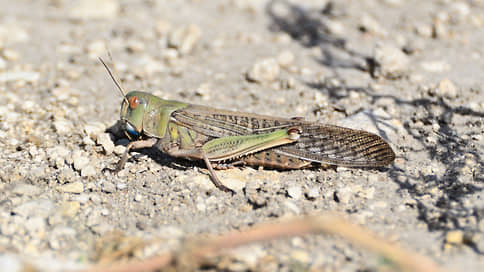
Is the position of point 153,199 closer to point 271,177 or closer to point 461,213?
point 271,177

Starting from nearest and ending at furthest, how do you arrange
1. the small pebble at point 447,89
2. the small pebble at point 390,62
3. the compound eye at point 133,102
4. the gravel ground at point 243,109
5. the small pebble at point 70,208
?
the gravel ground at point 243,109, the small pebble at point 70,208, the compound eye at point 133,102, the small pebble at point 447,89, the small pebble at point 390,62

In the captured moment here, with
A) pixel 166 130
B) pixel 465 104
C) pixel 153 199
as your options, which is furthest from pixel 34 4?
pixel 465 104

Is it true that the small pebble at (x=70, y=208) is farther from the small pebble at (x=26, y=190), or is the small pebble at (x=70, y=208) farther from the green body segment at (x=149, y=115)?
the green body segment at (x=149, y=115)

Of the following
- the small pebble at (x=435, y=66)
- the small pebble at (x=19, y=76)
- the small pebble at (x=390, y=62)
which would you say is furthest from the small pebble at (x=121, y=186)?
the small pebble at (x=435, y=66)

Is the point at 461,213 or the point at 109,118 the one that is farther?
the point at 109,118

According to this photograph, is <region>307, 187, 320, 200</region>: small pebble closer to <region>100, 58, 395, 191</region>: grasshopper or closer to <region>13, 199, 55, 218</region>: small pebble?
<region>100, 58, 395, 191</region>: grasshopper

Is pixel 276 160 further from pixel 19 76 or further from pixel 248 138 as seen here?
pixel 19 76
